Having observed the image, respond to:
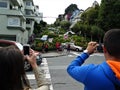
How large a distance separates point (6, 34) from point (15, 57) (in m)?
50.2

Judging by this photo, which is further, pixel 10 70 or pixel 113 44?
pixel 113 44

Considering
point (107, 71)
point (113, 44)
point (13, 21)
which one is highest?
point (113, 44)

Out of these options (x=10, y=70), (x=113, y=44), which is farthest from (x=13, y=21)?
(x=10, y=70)

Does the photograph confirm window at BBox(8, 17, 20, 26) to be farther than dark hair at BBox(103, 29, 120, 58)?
Yes

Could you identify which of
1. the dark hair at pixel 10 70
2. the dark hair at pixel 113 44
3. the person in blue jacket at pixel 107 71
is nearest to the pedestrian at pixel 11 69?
the dark hair at pixel 10 70

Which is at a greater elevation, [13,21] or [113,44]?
A: [113,44]

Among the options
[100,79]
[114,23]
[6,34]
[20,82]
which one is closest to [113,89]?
[100,79]

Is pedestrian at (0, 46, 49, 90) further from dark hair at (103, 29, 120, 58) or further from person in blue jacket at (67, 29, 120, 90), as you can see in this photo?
dark hair at (103, 29, 120, 58)

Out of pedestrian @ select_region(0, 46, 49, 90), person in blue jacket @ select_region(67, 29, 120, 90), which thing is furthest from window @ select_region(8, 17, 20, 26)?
pedestrian @ select_region(0, 46, 49, 90)

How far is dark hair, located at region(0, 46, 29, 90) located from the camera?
2.97 metres

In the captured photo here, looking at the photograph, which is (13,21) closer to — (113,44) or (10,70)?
(113,44)

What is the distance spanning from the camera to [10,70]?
9.83 feet

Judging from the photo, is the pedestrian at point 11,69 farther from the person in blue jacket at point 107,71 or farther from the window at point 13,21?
the window at point 13,21

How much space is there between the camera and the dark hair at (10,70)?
9.73ft
